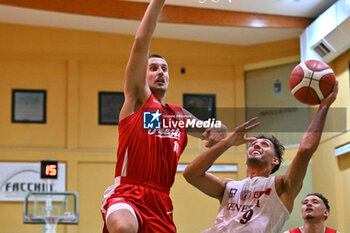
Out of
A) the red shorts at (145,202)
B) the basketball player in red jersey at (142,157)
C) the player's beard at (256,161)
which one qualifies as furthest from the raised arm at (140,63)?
the player's beard at (256,161)

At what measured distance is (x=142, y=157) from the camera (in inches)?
180

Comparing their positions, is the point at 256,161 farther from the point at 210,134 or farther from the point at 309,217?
the point at 309,217

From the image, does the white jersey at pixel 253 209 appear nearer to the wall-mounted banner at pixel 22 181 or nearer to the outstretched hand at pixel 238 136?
the outstretched hand at pixel 238 136

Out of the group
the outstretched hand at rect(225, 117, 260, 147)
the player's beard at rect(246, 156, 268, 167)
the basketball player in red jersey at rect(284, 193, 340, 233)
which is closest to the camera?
the outstretched hand at rect(225, 117, 260, 147)

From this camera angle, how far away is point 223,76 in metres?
14.2

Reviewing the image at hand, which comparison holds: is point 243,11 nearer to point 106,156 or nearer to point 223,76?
point 223,76

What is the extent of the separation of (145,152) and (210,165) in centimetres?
68

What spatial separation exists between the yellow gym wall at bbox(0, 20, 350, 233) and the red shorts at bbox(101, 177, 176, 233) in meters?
8.45

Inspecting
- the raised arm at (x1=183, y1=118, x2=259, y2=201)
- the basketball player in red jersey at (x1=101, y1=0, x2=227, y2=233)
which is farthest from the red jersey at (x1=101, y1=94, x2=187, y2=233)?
the raised arm at (x1=183, y1=118, x2=259, y2=201)

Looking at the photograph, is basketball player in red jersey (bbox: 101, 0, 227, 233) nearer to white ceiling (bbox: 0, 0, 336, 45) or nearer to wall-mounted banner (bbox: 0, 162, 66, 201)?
white ceiling (bbox: 0, 0, 336, 45)

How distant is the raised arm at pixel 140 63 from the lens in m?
4.29

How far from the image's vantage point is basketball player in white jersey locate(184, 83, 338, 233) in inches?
176

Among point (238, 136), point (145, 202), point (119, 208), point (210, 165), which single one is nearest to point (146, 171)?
point (145, 202)

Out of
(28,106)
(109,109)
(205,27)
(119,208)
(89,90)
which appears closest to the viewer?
(119,208)
